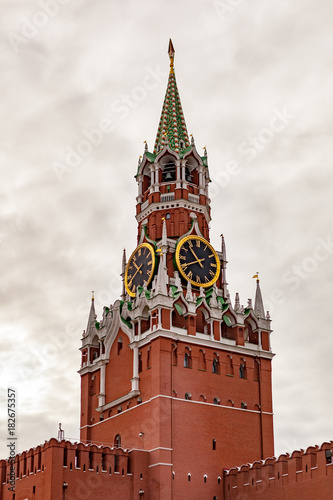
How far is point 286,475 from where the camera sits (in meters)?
53.4

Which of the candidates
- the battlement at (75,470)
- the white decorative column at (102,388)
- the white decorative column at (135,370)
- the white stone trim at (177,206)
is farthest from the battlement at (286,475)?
the white stone trim at (177,206)

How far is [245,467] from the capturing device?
189ft

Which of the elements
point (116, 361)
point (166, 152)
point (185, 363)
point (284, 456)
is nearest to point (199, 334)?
point (185, 363)

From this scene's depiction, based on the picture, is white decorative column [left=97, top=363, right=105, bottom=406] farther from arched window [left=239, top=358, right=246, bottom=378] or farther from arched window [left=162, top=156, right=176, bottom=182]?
arched window [left=162, top=156, right=176, bottom=182]

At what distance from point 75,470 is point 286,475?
13379mm

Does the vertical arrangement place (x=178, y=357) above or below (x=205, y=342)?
below

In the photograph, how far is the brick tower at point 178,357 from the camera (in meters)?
58.3

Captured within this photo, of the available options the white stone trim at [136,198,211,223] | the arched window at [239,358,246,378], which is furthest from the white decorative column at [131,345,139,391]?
the white stone trim at [136,198,211,223]

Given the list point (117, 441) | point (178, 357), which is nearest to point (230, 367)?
point (178, 357)

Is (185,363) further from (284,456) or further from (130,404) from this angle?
(284,456)

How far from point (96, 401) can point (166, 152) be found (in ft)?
70.2

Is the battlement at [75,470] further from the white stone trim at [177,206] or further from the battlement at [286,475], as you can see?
the white stone trim at [177,206]

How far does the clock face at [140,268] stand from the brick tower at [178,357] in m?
0.10

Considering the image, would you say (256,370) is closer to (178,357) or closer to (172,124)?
(178,357)
